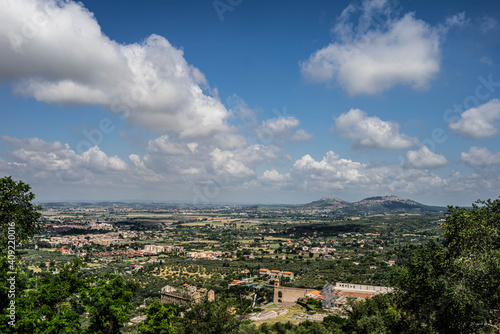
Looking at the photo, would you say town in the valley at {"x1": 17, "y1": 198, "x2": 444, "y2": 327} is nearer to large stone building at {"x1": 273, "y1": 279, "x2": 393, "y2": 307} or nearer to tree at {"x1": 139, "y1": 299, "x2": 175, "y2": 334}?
large stone building at {"x1": 273, "y1": 279, "x2": 393, "y2": 307}

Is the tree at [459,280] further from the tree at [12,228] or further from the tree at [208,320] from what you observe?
the tree at [12,228]

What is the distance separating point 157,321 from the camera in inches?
582

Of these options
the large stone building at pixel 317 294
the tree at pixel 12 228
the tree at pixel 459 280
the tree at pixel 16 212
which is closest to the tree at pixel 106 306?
the tree at pixel 12 228

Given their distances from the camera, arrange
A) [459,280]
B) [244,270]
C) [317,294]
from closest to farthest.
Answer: [459,280]
[317,294]
[244,270]

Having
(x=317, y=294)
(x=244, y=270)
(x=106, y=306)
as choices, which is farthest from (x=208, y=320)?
(x=244, y=270)

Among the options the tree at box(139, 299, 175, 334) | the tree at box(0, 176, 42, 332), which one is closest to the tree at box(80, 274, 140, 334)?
the tree at box(139, 299, 175, 334)

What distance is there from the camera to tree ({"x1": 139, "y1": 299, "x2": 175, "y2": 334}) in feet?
47.7

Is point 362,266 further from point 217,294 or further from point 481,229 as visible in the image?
point 481,229

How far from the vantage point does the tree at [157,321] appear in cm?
1453

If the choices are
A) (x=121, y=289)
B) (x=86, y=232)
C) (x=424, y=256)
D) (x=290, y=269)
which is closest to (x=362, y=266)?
(x=290, y=269)

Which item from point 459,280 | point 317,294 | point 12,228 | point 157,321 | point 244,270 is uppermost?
point 12,228

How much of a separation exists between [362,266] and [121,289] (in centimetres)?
6249

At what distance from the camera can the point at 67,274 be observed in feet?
51.0

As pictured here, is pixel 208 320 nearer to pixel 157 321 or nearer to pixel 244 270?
pixel 157 321
